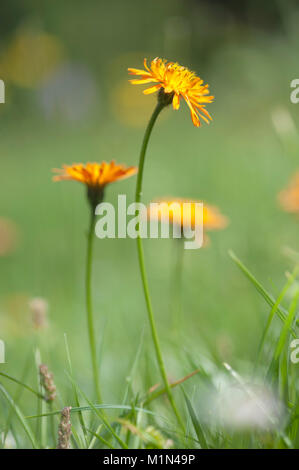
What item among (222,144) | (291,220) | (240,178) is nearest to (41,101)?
(222,144)

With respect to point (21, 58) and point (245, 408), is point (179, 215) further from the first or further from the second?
point (21, 58)

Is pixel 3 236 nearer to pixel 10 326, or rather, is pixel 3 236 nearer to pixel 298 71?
pixel 10 326

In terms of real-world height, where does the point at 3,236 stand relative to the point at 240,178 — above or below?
below

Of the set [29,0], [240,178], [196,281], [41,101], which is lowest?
[196,281]
